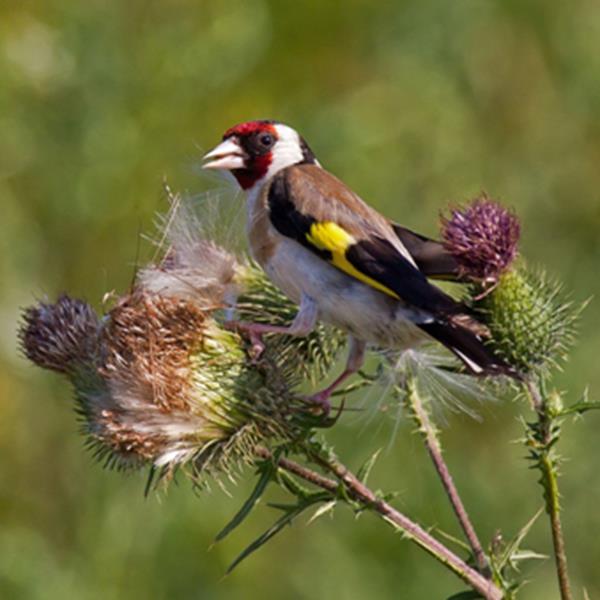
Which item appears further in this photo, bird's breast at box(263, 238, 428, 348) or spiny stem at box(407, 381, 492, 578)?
bird's breast at box(263, 238, 428, 348)

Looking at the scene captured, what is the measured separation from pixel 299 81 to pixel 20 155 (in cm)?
183

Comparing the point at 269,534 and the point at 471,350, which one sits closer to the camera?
the point at 269,534

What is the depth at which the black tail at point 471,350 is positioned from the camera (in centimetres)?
464

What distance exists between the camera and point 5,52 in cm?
900

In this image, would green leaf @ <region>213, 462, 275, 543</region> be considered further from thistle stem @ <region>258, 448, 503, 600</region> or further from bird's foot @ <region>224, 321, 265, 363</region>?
bird's foot @ <region>224, 321, 265, 363</region>

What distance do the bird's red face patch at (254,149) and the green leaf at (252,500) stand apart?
1.35 meters

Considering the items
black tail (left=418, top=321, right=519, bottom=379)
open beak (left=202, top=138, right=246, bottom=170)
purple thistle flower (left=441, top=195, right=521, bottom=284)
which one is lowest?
black tail (left=418, top=321, right=519, bottom=379)

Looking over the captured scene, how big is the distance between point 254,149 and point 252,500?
1.58 metres

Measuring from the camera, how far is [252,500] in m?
4.25

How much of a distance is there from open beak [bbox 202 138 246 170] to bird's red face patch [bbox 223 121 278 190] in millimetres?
21

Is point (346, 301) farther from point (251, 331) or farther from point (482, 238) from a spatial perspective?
point (482, 238)

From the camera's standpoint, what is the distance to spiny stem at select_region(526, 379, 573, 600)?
4.13 m

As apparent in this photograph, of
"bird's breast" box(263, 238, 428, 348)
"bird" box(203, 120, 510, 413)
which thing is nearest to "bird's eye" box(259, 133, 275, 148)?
"bird" box(203, 120, 510, 413)

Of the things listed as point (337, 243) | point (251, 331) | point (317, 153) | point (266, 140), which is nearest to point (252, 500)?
point (251, 331)
